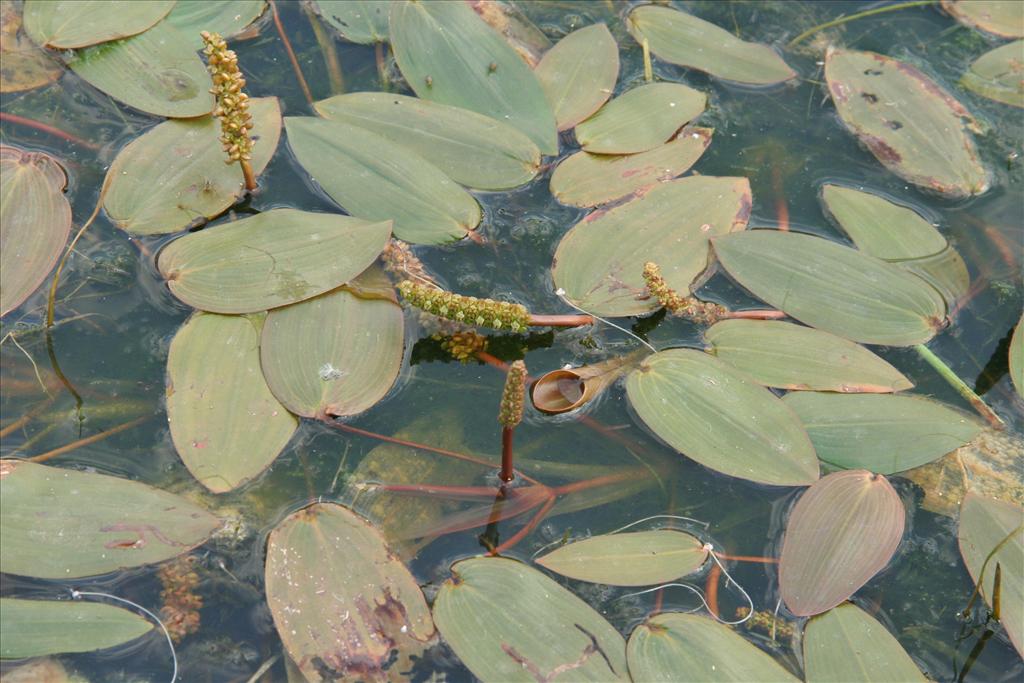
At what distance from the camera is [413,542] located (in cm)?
209

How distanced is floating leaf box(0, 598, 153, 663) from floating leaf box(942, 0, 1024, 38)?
3194mm

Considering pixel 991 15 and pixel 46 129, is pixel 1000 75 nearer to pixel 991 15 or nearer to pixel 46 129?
pixel 991 15

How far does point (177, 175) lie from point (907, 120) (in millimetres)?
2230

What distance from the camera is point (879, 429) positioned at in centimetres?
226

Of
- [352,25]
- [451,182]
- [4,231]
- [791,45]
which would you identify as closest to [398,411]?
[451,182]

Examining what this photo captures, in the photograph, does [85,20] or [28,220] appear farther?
[85,20]

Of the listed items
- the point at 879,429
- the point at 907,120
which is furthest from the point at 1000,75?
the point at 879,429

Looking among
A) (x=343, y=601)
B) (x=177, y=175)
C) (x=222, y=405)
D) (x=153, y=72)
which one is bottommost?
(x=343, y=601)

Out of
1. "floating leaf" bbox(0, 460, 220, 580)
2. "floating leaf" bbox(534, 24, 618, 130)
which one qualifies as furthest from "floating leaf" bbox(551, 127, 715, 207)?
"floating leaf" bbox(0, 460, 220, 580)

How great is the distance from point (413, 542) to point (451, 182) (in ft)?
3.41

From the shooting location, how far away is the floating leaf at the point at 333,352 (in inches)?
86.5

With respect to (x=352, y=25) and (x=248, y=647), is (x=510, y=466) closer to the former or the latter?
(x=248, y=647)

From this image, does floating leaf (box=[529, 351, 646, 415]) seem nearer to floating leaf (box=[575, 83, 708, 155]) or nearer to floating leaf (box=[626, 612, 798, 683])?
floating leaf (box=[626, 612, 798, 683])

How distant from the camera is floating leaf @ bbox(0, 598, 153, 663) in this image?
6.17 feet
